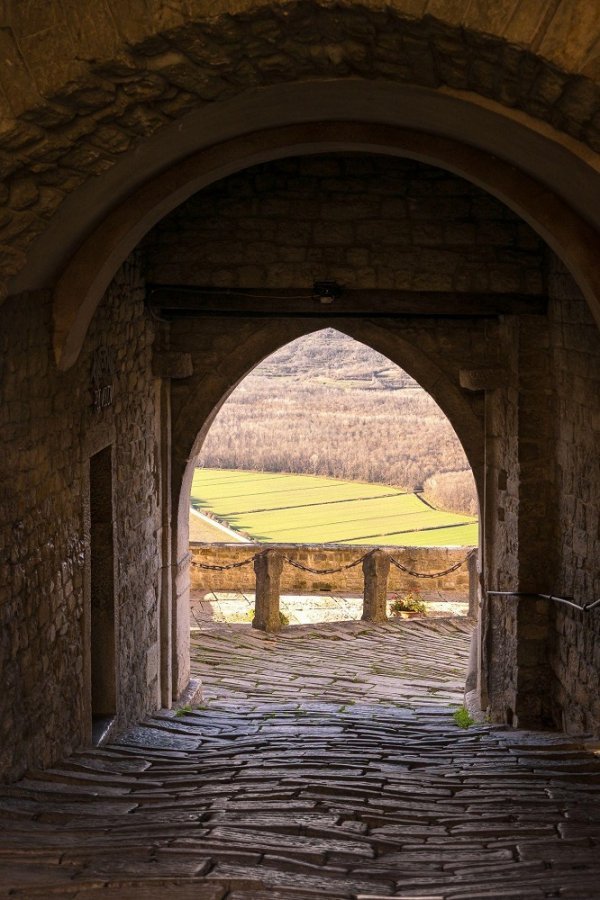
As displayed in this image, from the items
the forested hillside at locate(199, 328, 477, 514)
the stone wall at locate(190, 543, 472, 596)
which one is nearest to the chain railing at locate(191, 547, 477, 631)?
the stone wall at locate(190, 543, 472, 596)

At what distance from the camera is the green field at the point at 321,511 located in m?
22.2

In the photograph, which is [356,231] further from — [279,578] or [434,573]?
[434,573]

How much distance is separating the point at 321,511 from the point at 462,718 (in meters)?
17.0

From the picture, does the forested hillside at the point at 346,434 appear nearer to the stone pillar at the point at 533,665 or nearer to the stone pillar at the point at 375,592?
the stone pillar at the point at 375,592

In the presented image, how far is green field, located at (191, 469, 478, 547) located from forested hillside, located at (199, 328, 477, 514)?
1.42 ft

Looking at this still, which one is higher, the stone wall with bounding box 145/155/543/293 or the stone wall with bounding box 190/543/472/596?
the stone wall with bounding box 145/155/543/293

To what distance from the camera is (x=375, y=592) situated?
13.4 metres

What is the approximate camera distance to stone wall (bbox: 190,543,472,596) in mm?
14727

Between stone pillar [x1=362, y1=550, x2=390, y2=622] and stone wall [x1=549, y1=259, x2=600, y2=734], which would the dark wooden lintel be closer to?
stone wall [x1=549, y1=259, x2=600, y2=734]

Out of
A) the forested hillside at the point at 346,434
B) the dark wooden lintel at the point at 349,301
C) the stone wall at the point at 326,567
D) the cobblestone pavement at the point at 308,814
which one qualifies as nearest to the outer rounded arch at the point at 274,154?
the dark wooden lintel at the point at 349,301

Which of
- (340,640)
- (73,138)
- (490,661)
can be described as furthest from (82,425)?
(340,640)

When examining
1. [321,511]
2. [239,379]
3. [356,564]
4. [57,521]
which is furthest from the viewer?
[321,511]

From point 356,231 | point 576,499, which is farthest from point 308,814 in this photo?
point 356,231

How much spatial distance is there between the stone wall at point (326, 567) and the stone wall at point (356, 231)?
7.17 meters
